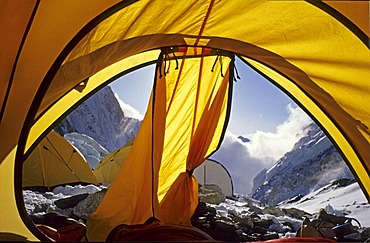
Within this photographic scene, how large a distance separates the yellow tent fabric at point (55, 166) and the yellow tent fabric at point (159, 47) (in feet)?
4.57

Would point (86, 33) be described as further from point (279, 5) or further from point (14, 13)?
point (279, 5)

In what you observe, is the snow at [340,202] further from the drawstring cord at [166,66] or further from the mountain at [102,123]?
the mountain at [102,123]

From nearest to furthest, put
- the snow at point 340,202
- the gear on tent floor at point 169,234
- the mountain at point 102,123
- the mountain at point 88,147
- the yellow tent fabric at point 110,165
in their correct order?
the gear on tent floor at point 169,234 → the snow at point 340,202 → the yellow tent fabric at point 110,165 → the mountain at point 88,147 → the mountain at point 102,123

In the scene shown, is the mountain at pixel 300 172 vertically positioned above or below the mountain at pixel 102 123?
below

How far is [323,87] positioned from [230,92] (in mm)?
504

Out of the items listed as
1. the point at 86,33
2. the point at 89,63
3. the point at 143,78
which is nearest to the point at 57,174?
the point at 143,78

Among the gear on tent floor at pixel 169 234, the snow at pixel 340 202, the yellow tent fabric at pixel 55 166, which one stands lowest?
the gear on tent floor at pixel 169 234

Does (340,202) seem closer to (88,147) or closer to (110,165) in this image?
(110,165)

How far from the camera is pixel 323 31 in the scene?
1.56 metres

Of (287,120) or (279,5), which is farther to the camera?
(287,120)

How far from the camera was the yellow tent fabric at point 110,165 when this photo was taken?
11.6ft

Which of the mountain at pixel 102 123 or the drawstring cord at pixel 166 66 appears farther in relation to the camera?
the mountain at pixel 102 123

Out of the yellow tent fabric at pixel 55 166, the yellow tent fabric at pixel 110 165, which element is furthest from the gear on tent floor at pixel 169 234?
the yellow tent fabric at pixel 110 165

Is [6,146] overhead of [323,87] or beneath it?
beneath
